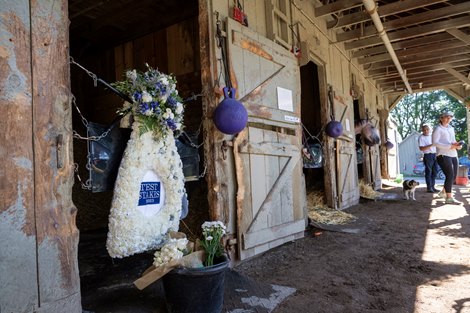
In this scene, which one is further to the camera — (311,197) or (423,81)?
(423,81)

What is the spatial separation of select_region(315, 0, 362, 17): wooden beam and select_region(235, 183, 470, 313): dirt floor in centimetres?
345

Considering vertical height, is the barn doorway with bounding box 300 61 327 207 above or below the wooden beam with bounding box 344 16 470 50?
below

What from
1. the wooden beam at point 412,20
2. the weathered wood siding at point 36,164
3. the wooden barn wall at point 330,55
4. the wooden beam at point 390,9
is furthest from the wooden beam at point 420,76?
the weathered wood siding at point 36,164

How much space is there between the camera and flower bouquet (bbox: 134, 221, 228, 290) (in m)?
2.10

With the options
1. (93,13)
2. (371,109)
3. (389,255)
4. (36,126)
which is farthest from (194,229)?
(371,109)

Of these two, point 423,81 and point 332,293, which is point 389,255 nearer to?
point 332,293

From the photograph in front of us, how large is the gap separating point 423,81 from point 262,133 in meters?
9.93

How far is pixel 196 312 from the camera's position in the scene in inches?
85.3

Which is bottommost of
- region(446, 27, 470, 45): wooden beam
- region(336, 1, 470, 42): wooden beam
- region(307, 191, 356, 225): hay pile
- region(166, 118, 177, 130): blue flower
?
region(307, 191, 356, 225): hay pile

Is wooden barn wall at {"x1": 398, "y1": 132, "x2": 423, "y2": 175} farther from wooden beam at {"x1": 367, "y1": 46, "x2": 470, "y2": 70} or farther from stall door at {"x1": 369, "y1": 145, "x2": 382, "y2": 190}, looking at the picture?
wooden beam at {"x1": 367, "y1": 46, "x2": 470, "y2": 70}

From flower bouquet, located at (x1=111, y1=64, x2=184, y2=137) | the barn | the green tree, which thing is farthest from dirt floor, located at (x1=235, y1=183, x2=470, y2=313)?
the green tree

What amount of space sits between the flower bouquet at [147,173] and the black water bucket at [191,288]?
44 centimetres

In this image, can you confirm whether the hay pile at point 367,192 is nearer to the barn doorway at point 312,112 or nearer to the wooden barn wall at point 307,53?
the wooden barn wall at point 307,53

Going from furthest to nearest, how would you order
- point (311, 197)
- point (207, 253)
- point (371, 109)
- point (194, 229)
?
point (371, 109), point (311, 197), point (194, 229), point (207, 253)
